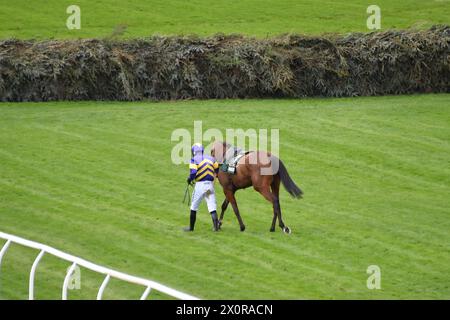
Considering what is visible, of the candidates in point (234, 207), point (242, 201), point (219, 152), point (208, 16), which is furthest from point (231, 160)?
point (208, 16)

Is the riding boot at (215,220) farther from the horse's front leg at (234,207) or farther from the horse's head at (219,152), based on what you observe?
the horse's head at (219,152)

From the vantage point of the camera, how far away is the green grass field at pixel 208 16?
27.2 metres

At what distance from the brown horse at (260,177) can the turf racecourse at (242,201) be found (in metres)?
0.50

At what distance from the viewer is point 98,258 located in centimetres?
1193

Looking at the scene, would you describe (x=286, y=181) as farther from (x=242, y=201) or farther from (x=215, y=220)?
(x=242, y=201)

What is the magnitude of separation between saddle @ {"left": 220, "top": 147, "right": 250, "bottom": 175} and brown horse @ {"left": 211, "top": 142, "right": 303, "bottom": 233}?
3 centimetres

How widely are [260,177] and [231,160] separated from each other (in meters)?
0.54

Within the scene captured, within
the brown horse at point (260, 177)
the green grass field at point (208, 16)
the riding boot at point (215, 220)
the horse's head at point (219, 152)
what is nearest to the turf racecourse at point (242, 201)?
the riding boot at point (215, 220)

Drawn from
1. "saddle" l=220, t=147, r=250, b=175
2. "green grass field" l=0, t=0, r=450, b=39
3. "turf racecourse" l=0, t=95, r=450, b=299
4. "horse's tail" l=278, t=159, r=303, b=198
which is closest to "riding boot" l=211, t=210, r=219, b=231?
"turf racecourse" l=0, t=95, r=450, b=299

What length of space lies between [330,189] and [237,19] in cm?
1421

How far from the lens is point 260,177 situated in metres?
13.1

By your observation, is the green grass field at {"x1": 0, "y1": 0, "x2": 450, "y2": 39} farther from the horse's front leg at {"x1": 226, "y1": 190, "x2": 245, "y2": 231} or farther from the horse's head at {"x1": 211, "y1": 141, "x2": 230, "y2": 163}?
the horse's front leg at {"x1": 226, "y1": 190, "x2": 245, "y2": 231}
